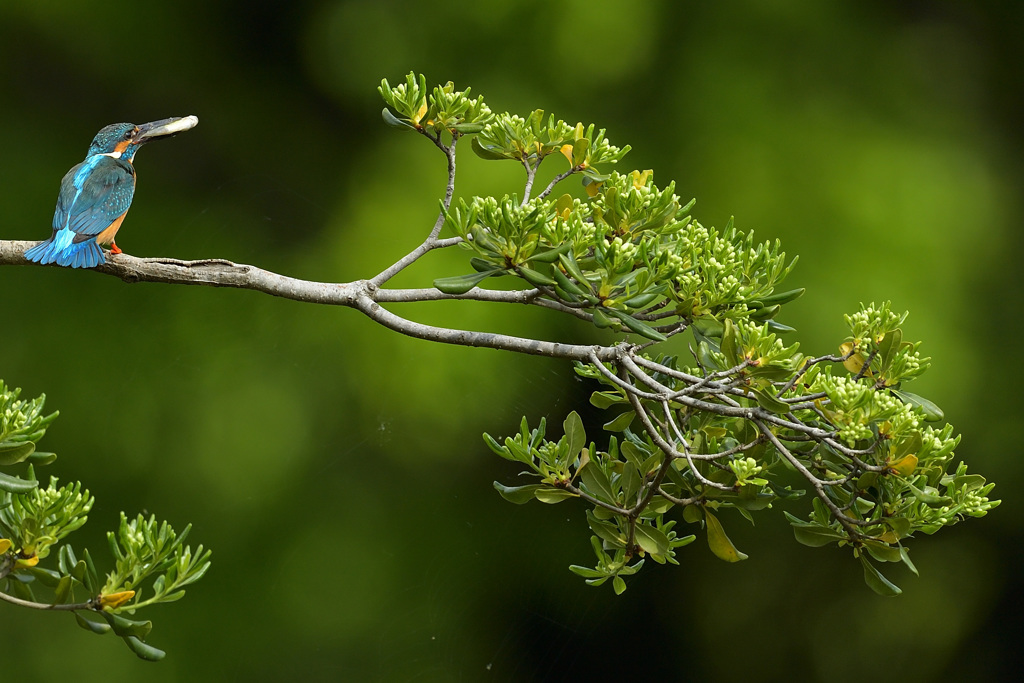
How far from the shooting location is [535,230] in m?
0.90

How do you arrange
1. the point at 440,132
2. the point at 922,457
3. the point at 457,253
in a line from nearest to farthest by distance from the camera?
the point at 922,457 < the point at 440,132 < the point at 457,253

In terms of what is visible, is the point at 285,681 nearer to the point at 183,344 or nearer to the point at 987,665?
the point at 183,344

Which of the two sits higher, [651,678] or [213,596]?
[651,678]

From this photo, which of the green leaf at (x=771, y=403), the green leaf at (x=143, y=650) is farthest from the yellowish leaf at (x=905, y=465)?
the green leaf at (x=143, y=650)

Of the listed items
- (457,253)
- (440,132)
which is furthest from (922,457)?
(457,253)

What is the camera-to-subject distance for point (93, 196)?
123 cm

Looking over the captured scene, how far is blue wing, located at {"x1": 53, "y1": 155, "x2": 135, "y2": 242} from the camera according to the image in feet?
3.75

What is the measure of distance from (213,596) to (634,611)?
116cm

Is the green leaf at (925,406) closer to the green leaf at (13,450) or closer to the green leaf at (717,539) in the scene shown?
the green leaf at (717,539)

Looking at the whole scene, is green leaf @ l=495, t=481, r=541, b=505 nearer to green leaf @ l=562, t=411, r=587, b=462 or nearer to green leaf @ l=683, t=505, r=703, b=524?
green leaf @ l=562, t=411, r=587, b=462

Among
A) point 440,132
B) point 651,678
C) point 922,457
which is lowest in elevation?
point 651,678

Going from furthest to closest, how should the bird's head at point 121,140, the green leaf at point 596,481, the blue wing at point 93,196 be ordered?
the bird's head at point 121,140, the blue wing at point 93,196, the green leaf at point 596,481

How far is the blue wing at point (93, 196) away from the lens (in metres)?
1.14

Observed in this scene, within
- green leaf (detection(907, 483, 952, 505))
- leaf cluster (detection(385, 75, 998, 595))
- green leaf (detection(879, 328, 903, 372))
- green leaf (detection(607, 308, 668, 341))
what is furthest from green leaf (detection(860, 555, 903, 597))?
Result: green leaf (detection(607, 308, 668, 341))
